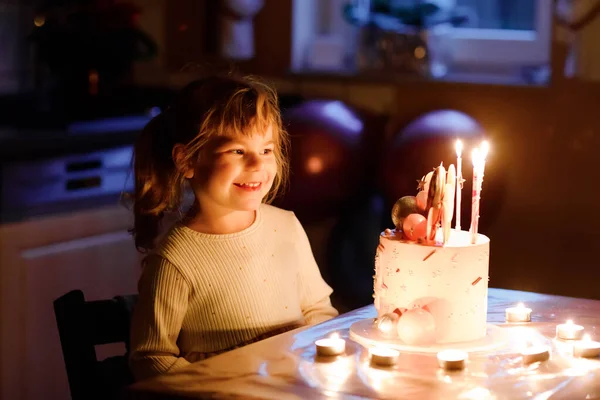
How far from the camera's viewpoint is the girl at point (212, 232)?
5.32ft

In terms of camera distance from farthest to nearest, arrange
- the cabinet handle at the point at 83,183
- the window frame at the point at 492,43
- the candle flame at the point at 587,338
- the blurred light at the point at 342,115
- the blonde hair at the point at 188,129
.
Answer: the window frame at the point at 492,43 < the cabinet handle at the point at 83,183 < the blurred light at the point at 342,115 < the blonde hair at the point at 188,129 < the candle flame at the point at 587,338

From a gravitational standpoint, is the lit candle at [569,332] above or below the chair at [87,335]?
above

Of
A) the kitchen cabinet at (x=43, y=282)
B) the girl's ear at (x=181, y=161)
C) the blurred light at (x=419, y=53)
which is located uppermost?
the blurred light at (x=419, y=53)

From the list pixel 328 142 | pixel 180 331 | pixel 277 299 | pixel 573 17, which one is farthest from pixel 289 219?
pixel 573 17

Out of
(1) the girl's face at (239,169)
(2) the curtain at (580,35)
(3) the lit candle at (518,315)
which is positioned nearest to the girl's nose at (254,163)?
(1) the girl's face at (239,169)

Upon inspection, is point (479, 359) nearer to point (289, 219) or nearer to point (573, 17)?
point (289, 219)

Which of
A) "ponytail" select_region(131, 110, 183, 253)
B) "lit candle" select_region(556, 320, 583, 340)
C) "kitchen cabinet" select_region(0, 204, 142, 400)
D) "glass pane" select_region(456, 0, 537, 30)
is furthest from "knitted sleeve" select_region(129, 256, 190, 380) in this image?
"glass pane" select_region(456, 0, 537, 30)

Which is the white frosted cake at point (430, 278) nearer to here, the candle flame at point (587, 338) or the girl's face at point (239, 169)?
the candle flame at point (587, 338)

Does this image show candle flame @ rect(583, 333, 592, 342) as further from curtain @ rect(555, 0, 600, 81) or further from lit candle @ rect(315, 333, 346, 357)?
curtain @ rect(555, 0, 600, 81)

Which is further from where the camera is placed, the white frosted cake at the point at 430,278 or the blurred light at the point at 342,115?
the blurred light at the point at 342,115

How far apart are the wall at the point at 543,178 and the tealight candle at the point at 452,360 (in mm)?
1501

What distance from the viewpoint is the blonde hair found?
1675 mm

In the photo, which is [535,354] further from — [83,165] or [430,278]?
[83,165]

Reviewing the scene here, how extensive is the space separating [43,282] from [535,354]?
1616 mm
